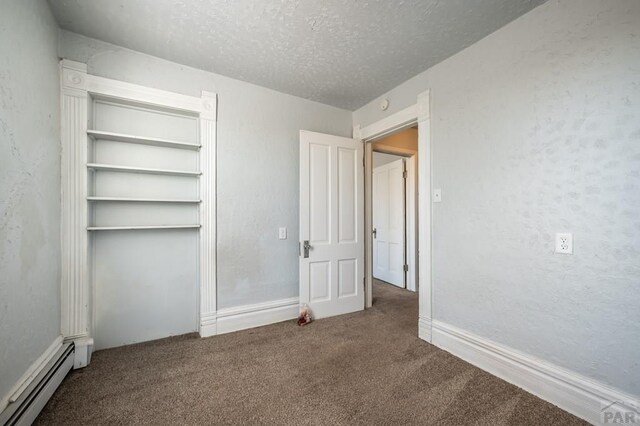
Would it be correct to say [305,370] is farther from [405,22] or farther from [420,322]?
[405,22]

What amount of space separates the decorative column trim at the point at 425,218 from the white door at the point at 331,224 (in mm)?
895

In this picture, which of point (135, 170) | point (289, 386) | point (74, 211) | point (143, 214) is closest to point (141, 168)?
point (135, 170)

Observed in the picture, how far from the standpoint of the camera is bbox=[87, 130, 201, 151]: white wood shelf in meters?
2.09

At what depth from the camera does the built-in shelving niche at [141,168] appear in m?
2.21

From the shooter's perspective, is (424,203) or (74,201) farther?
(424,203)

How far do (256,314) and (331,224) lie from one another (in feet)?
4.26

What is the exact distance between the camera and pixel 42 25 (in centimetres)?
171

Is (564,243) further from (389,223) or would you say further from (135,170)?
(135,170)

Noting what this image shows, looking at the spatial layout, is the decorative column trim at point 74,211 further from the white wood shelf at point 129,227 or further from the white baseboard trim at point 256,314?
the white baseboard trim at point 256,314

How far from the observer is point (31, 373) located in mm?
1480

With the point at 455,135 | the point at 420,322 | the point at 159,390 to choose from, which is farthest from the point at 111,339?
the point at 455,135

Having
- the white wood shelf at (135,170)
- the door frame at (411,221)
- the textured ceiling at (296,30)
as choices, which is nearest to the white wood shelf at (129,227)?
the white wood shelf at (135,170)

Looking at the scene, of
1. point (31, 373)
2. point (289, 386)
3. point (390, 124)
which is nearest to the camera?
point (31, 373)

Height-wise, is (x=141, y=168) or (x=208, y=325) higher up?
(x=141, y=168)
